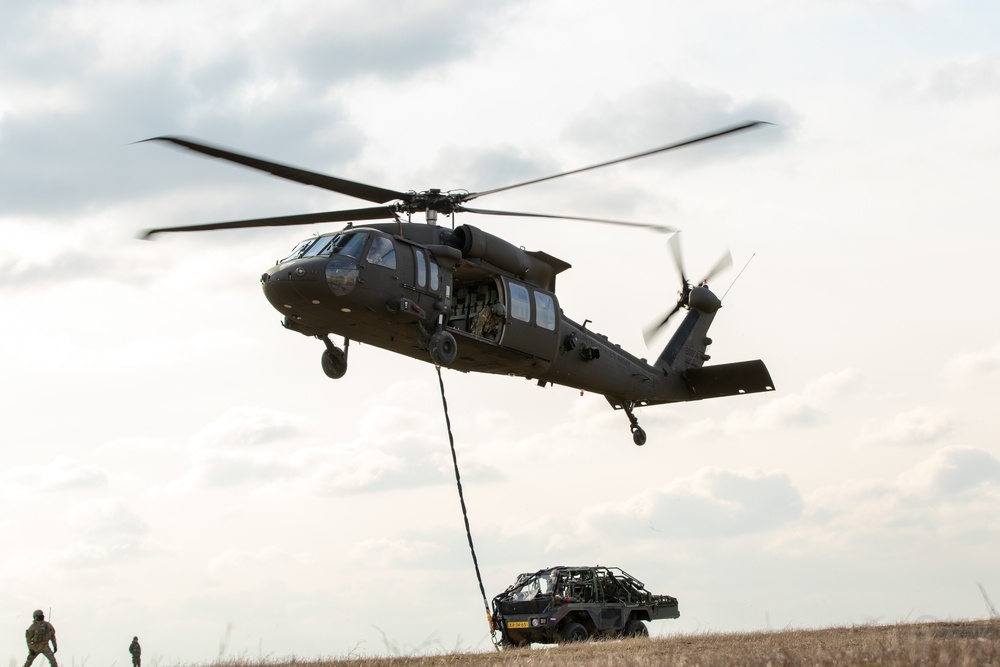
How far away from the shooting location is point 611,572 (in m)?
18.9

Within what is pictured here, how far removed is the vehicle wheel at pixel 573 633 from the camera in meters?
17.5

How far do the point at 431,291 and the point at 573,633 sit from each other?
6.12 meters

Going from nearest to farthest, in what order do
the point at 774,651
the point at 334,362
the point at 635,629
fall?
the point at 774,651 → the point at 635,629 → the point at 334,362

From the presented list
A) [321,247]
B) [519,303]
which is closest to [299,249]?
[321,247]

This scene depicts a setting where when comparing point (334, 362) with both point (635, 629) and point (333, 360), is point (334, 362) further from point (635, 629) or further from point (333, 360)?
point (635, 629)

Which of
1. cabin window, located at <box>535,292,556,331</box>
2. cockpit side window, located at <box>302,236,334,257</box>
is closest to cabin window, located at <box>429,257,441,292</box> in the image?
cockpit side window, located at <box>302,236,334,257</box>

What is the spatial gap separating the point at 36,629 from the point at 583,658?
26.4 ft

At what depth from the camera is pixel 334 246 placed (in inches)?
688

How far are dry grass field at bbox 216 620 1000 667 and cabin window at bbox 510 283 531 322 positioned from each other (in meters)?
6.11

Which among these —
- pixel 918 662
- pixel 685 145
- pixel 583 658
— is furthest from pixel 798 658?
pixel 685 145

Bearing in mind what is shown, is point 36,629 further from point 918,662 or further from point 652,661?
point 918,662

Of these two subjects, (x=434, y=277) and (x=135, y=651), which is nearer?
(x=135, y=651)

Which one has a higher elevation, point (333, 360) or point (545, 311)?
point (545, 311)

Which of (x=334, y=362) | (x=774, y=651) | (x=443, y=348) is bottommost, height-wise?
(x=774, y=651)
